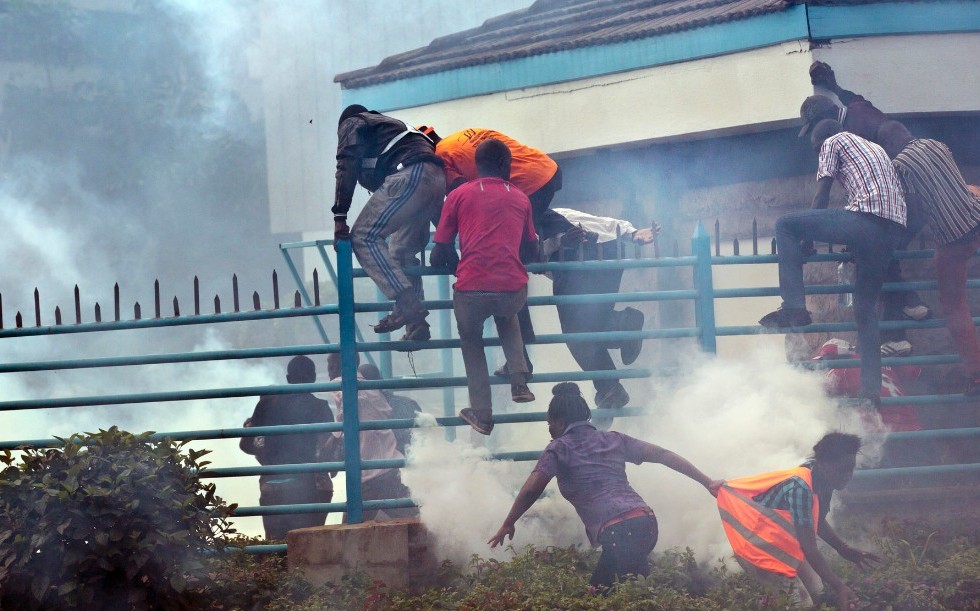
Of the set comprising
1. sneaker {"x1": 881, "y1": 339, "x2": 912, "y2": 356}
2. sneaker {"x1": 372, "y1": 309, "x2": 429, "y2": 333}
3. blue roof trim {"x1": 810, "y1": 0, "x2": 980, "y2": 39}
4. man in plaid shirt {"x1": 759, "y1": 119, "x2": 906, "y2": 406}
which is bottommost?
sneaker {"x1": 881, "y1": 339, "x2": 912, "y2": 356}

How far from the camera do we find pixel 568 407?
6.28 m

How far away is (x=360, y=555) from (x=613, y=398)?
198 cm

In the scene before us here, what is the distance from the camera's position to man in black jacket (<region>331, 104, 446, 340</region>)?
22.2 feet

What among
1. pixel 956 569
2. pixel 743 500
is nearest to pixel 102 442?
pixel 743 500

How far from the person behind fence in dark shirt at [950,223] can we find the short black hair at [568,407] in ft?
8.86

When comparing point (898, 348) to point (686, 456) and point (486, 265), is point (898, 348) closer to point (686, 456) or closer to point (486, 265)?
point (686, 456)

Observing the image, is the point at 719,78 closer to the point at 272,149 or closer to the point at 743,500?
the point at 743,500

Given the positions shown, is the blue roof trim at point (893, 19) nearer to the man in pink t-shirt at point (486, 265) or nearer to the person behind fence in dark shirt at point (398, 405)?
the man in pink t-shirt at point (486, 265)

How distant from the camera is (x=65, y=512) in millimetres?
5566

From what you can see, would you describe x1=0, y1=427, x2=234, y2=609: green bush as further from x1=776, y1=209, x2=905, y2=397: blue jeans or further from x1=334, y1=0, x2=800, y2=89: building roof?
x1=334, y1=0, x2=800, y2=89: building roof

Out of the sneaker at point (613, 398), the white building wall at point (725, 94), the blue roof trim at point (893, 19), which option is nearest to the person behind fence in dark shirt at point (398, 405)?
the sneaker at point (613, 398)

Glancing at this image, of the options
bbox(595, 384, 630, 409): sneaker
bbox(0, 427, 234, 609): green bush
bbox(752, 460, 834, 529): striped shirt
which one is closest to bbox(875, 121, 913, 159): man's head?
bbox(595, 384, 630, 409): sneaker

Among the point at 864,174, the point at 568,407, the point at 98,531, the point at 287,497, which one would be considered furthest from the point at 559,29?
the point at 98,531

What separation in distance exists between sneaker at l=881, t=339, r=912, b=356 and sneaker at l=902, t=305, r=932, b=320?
7.4 inches
